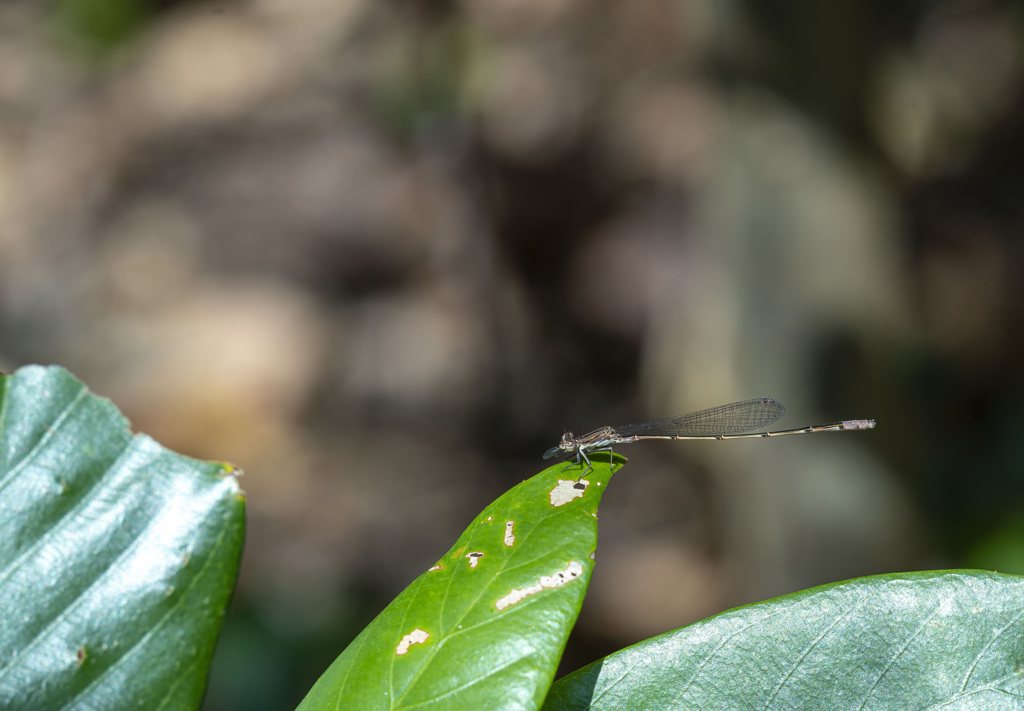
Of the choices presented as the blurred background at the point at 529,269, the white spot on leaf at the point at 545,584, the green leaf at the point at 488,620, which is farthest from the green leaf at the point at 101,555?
the blurred background at the point at 529,269

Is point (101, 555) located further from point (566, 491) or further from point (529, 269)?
point (529, 269)

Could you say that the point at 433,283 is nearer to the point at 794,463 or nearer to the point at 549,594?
the point at 794,463

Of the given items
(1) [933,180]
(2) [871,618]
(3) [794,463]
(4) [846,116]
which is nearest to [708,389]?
(3) [794,463]

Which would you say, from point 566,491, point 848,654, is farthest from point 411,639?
point 848,654

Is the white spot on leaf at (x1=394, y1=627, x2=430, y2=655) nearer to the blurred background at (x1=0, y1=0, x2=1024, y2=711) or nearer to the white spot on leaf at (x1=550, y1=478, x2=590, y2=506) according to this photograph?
the white spot on leaf at (x1=550, y1=478, x2=590, y2=506)

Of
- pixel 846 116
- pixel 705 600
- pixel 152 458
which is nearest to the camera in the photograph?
pixel 152 458

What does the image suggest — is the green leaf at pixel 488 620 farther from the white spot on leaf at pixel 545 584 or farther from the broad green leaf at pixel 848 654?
the broad green leaf at pixel 848 654
